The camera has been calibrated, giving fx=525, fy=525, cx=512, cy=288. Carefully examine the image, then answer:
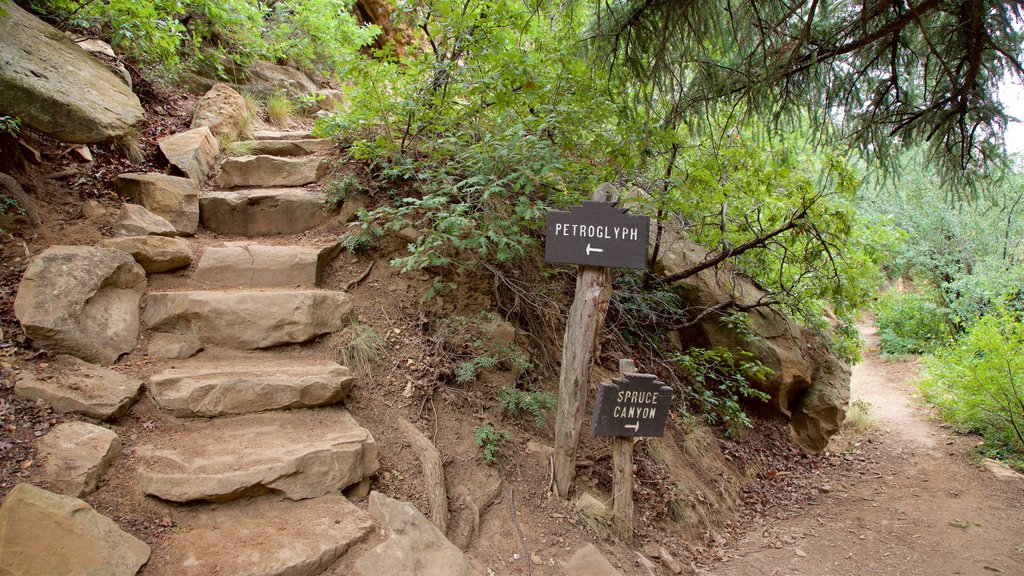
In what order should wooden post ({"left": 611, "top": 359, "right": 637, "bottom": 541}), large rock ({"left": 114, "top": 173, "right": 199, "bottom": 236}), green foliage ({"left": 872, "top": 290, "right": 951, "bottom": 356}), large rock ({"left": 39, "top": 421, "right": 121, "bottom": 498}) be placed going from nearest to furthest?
large rock ({"left": 39, "top": 421, "right": 121, "bottom": 498}), wooden post ({"left": 611, "top": 359, "right": 637, "bottom": 541}), large rock ({"left": 114, "top": 173, "right": 199, "bottom": 236}), green foliage ({"left": 872, "top": 290, "right": 951, "bottom": 356})

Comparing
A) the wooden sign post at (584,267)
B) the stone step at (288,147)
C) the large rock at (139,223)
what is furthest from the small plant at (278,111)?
the wooden sign post at (584,267)

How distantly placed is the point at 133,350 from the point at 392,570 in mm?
2410

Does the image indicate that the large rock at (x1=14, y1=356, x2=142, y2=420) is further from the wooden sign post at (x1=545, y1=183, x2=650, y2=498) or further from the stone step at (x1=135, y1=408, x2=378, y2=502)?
the wooden sign post at (x1=545, y1=183, x2=650, y2=498)

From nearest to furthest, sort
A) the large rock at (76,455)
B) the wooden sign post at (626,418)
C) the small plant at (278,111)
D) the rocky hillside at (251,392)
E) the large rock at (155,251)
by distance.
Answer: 1. the large rock at (76,455)
2. the rocky hillside at (251,392)
3. the wooden sign post at (626,418)
4. the large rock at (155,251)
5. the small plant at (278,111)

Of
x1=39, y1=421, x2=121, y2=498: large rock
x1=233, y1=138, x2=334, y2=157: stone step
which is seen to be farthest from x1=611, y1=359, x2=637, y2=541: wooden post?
x1=233, y1=138, x2=334, y2=157: stone step

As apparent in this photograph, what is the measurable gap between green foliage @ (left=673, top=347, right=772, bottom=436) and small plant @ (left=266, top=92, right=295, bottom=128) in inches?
257

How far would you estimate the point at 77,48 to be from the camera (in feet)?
14.9

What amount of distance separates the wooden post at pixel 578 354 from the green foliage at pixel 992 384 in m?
5.80

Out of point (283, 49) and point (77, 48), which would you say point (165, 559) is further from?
point (283, 49)

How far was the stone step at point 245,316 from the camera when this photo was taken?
12.7 feet

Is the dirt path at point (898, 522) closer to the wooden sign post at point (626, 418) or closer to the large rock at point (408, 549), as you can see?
the wooden sign post at point (626, 418)

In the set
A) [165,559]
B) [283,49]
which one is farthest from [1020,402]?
[283,49]

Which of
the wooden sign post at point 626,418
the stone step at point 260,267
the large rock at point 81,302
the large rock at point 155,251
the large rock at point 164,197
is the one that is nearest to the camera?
the large rock at point 81,302

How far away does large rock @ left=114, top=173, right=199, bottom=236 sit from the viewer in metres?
4.89
